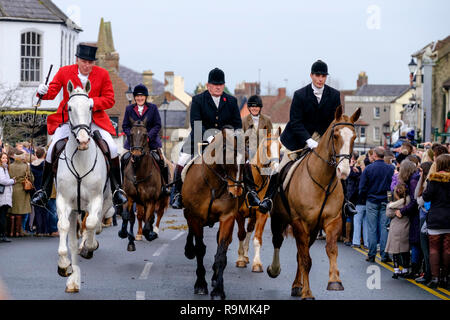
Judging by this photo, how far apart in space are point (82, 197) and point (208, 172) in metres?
1.85

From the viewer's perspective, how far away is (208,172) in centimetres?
1166

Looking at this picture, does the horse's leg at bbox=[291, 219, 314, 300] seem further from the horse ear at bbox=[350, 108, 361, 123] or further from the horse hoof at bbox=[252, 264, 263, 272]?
the horse hoof at bbox=[252, 264, 263, 272]

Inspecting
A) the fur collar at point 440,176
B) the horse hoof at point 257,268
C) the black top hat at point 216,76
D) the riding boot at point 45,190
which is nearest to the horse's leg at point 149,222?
the horse hoof at point 257,268

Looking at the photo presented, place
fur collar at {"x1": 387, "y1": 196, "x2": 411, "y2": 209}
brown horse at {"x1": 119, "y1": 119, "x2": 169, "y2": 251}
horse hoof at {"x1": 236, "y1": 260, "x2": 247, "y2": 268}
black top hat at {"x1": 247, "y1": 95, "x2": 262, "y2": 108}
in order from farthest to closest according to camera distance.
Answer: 1. brown horse at {"x1": 119, "y1": 119, "x2": 169, "y2": 251}
2. black top hat at {"x1": 247, "y1": 95, "x2": 262, "y2": 108}
3. horse hoof at {"x1": 236, "y1": 260, "x2": 247, "y2": 268}
4. fur collar at {"x1": 387, "y1": 196, "x2": 411, "y2": 209}

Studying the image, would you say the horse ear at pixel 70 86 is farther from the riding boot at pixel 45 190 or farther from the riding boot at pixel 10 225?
the riding boot at pixel 10 225

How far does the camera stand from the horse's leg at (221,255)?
11.1 metres

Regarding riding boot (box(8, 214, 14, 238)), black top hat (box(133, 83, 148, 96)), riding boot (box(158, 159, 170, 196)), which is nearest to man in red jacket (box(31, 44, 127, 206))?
riding boot (box(158, 159, 170, 196))

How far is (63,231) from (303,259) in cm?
336

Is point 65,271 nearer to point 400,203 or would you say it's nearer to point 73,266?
point 73,266

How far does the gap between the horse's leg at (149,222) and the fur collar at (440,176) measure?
5736 millimetres

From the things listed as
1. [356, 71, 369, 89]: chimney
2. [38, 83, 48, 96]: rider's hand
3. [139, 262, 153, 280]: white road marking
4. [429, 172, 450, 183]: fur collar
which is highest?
[356, 71, 369, 89]: chimney

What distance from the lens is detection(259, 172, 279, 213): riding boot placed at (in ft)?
39.3

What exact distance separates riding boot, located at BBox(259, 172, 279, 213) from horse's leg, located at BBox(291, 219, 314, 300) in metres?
0.64
